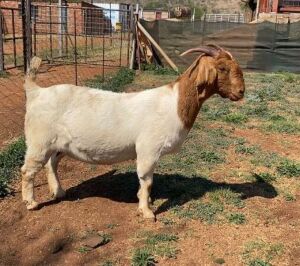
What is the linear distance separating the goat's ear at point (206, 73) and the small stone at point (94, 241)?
6.24 feet

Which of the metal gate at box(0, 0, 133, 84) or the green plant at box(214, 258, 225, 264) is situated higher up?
the metal gate at box(0, 0, 133, 84)

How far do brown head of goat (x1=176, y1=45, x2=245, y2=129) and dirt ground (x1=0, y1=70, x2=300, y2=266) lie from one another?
3.91 feet

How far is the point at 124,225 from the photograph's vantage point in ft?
15.6

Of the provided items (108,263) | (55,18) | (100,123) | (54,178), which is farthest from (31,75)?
(55,18)

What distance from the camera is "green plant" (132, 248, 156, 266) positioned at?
3953 millimetres

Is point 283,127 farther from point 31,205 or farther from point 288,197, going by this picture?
point 31,205

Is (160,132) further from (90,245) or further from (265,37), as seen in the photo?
(265,37)

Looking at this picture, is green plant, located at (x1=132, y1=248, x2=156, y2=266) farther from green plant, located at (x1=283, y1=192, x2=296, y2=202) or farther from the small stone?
green plant, located at (x1=283, y1=192, x2=296, y2=202)

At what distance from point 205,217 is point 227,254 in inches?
29.1

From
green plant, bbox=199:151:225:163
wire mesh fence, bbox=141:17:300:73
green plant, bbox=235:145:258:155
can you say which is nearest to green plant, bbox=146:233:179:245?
green plant, bbox=199:151:225:163

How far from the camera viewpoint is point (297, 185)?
602 cm

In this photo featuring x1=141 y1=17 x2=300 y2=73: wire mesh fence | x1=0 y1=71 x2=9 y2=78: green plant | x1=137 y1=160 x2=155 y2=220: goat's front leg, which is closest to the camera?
x1=137 y1=160 x2=155 y2=220: goat's front leg

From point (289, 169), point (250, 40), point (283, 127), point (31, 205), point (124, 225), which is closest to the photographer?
point (124, 225)

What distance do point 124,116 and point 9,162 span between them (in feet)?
7.55
